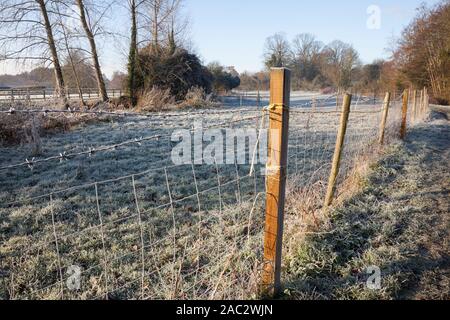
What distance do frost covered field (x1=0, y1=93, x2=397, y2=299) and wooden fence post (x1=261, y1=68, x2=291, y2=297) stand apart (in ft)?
0.43

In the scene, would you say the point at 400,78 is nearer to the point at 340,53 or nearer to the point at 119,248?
the point at 340,53

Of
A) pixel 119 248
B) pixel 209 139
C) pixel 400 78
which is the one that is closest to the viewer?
pixel 119 248

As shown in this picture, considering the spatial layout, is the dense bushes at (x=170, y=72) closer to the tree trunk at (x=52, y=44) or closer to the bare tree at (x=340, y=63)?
the tree trunk at (x=52, y=44)

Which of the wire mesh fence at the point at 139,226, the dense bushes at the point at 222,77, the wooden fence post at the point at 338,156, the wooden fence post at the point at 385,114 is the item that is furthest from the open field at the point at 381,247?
the dense bushes at the point at 222,77

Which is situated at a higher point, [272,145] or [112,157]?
[272,145]

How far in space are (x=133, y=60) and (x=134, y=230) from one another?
64.2 feet

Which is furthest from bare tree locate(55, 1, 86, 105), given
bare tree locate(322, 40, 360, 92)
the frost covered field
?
bare tree locate(322, 40, 360, 92)

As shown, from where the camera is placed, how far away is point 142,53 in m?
22.1

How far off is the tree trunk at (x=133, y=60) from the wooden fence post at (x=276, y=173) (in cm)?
1907

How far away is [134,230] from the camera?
3.86m

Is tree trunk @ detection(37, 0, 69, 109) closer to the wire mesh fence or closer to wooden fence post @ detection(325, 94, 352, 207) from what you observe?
the wire mesh fence

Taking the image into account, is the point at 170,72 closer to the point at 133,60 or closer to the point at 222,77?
the point at 133,60
